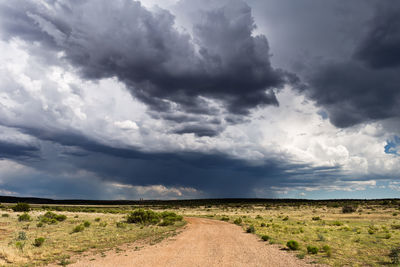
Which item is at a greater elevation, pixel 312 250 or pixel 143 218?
pixel 312 250

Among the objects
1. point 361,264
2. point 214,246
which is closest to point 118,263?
point 214,246

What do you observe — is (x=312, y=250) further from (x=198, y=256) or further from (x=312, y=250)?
(x=198, y=256)

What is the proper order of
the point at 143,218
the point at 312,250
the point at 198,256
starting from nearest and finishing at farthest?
the point at 198,256 < the point at 312,250 < the point at 143,218

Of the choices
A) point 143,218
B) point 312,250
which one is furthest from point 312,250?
point 143,218

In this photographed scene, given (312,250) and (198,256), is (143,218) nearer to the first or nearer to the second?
(198,256)

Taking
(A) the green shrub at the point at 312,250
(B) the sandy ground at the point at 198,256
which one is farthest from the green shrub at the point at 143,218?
(A) the green shrub at the point at 312,250

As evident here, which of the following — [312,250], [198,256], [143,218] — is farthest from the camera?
[143,218]

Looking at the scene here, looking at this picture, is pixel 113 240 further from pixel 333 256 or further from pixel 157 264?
pixel 333 256

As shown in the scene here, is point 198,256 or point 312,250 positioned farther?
point 312,250

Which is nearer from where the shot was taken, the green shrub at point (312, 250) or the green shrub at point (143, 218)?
the green shrub at point (312, 250)

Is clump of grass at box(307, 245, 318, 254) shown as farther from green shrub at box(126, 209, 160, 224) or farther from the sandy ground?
green shrub at box(126, 209, 160, 224)

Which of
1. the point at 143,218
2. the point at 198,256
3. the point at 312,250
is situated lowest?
the point at 143,218

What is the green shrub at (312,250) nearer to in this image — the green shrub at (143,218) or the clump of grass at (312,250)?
the clump of grass at (312,250)

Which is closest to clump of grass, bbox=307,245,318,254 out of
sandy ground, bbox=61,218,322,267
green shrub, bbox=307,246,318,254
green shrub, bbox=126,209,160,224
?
green shrub, bbox=307,246,318,254
